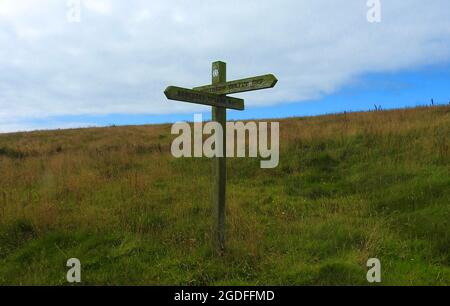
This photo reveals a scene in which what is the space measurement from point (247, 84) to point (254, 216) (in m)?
2.60

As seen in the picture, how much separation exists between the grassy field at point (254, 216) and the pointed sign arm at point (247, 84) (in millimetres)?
2244

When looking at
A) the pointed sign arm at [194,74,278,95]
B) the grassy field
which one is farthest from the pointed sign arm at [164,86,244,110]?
the grassy field

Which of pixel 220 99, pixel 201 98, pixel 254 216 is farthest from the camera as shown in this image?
pixel 254 216

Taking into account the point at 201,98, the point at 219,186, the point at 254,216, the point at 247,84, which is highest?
the point at 247,84

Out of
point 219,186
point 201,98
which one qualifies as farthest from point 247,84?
point 219,186

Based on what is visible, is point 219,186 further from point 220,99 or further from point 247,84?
point 247,84

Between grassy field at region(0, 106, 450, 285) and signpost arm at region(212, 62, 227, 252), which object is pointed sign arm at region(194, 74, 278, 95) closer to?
signpost arm at region(212, 62, 227, 252)

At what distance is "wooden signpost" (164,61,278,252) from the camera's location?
535 centimetres

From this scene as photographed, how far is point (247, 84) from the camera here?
217 inches

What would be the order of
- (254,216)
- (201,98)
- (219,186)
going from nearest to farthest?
(201,98)
(219,186)
(254,216)

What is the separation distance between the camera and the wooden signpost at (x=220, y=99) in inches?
211

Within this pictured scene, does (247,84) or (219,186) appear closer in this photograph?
(247,84)

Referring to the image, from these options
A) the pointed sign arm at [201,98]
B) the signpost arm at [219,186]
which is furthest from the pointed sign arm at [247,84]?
the signpost arm at [219,186]

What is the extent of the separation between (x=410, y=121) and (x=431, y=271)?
874cm
